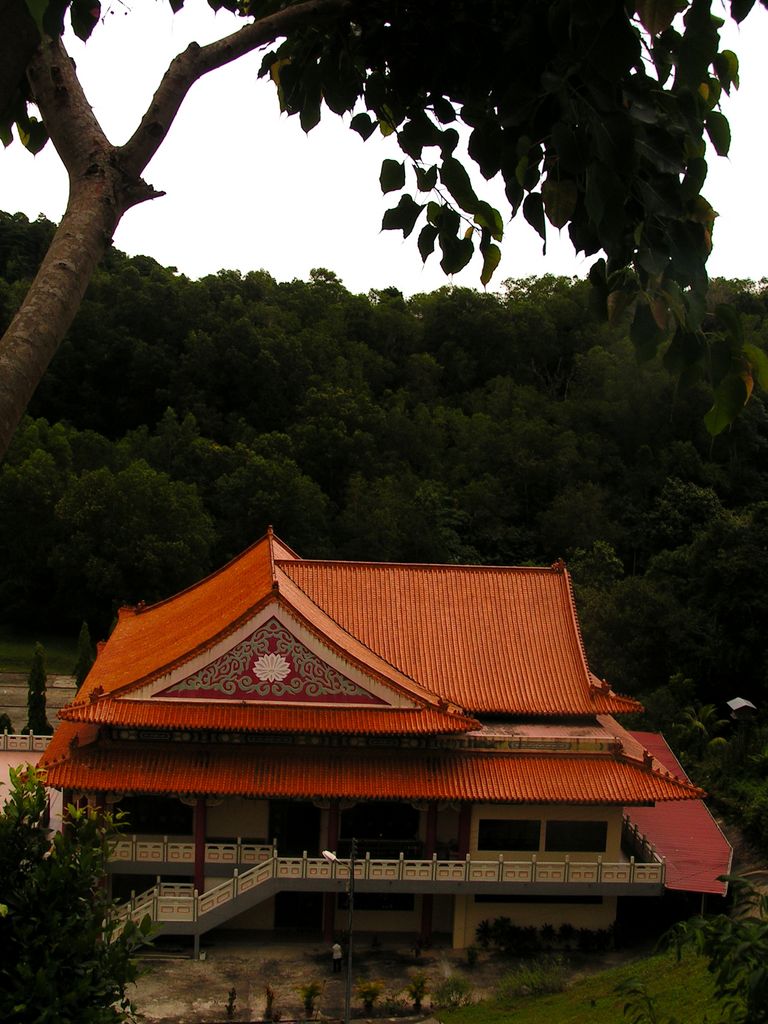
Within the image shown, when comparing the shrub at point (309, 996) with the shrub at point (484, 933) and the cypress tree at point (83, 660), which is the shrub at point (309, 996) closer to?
the shrub at point (484, 933)

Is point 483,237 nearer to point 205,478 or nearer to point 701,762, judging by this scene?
point 701,762

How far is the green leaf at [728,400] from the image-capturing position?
10.5 feet

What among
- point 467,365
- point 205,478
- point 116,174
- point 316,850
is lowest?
point 316,850

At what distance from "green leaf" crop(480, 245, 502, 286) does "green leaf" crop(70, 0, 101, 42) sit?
1.58 meters

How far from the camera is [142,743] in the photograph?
1830 centimetres

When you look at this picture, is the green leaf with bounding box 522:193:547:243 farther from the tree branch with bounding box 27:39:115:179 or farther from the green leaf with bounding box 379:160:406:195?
the tree branch with bounding box 27:39:115:179

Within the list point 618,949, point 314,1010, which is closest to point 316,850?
point 314,1010

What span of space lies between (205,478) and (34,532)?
6.45m

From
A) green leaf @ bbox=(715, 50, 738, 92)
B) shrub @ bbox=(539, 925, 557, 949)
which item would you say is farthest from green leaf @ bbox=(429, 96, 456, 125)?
shrub @ bbox=(539, 925, 557, 949)

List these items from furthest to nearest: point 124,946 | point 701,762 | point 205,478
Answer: point 205,478 < point 701,762 < point 124,946

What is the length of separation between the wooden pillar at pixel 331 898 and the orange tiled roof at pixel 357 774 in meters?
0.75

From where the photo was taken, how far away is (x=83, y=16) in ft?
13.0

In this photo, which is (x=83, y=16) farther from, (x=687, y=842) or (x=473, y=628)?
(x=687, y=842)

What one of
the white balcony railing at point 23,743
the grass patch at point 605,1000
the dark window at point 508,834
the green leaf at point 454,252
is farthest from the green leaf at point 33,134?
the white balcony railing at point 23,743
